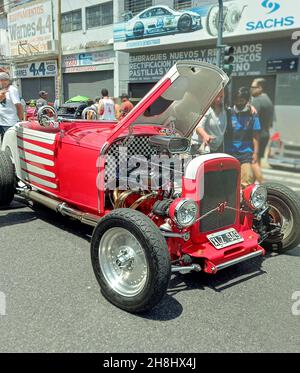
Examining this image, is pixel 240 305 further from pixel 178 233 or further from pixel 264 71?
pixel 264 71

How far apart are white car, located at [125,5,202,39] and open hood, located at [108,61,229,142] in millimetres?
11417

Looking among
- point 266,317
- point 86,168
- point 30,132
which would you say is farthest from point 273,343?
point 30,132

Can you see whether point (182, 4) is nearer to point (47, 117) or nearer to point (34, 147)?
point (47, 117)

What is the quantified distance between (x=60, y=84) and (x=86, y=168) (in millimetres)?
20385

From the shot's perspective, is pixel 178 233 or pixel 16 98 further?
pixel 16 98

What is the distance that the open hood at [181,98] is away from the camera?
3.38 metres

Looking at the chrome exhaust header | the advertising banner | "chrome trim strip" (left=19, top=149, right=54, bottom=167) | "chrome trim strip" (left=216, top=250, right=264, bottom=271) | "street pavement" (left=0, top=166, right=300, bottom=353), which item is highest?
the advertising banner

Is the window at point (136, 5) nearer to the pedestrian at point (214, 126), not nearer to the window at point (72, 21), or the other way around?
the window at point (72, 21)

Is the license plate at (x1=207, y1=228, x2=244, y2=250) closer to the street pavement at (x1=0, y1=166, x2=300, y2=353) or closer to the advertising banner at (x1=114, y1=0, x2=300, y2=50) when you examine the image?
the street pavement at (x1=0, y1=166, x2=300, y2=353)

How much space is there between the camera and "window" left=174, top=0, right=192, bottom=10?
53.0 feet

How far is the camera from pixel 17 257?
13.4 ft

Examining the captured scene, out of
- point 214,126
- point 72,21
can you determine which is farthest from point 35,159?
point 72,21

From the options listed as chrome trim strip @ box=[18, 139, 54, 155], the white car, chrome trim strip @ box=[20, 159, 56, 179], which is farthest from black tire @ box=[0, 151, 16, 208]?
the white car

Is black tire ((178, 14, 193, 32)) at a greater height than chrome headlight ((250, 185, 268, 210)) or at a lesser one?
greater
